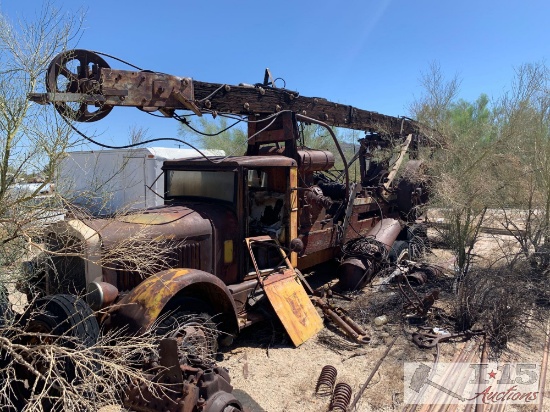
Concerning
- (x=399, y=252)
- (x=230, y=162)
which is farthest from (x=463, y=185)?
(x=230, y=162)

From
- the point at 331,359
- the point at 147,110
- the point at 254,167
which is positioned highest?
the point at 147,110

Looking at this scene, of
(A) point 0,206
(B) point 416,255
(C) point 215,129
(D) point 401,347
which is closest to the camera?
(A) point 0,206

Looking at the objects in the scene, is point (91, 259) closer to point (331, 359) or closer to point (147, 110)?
point (147, 110)

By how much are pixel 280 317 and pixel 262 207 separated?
1.61 m

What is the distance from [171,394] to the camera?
9.73 ft

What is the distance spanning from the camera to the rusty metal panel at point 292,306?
500 cm

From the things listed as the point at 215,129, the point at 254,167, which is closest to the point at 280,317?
the point at 254,167

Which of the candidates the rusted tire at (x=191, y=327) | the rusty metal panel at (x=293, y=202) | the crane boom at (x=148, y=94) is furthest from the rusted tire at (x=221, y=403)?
the rusty metal panel at (x=293, y=202)

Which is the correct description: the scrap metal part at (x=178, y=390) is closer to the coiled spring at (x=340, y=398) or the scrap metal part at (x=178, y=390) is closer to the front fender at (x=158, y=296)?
the front fender at (x=158, y=296)

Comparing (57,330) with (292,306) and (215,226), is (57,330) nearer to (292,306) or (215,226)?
(215,226)

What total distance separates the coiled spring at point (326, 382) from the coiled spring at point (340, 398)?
0.17 metres

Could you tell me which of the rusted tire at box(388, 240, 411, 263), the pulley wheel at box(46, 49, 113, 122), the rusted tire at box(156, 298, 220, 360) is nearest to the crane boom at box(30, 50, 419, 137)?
the pulley wheel at box(46, 49, 113, 122)

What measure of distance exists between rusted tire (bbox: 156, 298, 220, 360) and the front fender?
A: 0.12 meters

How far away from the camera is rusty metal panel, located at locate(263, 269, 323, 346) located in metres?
5.00
